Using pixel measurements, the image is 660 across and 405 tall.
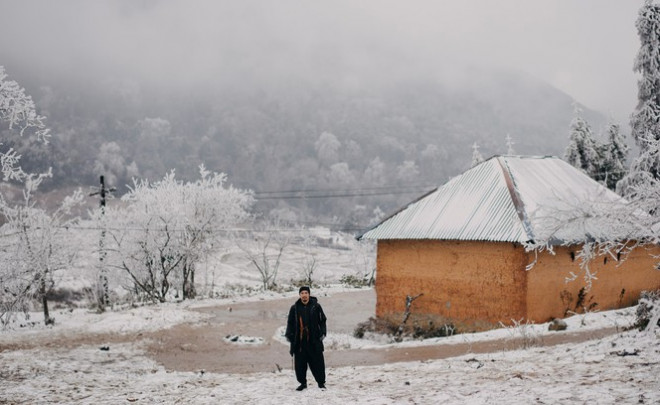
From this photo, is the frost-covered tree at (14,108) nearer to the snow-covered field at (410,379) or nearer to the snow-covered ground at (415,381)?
the snow-covered ground at (415,381)

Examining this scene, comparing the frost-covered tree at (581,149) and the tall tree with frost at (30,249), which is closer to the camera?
the tall tree with frost at (30,249)

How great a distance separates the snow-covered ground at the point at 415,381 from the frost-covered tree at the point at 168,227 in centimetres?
2144

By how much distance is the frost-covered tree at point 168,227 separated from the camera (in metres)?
36.9

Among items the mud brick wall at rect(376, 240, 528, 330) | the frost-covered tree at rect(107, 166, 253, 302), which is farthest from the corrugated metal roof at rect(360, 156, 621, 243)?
the frost-covered tree at rect(107, 166, 253, 302)

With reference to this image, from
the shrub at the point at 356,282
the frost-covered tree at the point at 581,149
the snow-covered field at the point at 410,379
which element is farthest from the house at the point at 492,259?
the shrub at the point at 356,282

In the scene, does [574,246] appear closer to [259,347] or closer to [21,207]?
[259,347]

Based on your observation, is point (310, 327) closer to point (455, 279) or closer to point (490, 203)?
point (455, 279)

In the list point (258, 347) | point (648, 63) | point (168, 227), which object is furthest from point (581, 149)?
point (258, 347)

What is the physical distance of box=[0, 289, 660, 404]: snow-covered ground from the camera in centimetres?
818

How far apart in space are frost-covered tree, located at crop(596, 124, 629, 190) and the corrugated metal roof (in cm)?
2166

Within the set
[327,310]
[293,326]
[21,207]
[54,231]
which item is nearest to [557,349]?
[293,326]

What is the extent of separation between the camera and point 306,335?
960 centimetres

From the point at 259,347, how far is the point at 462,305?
7.31 m

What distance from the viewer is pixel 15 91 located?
9.77m
